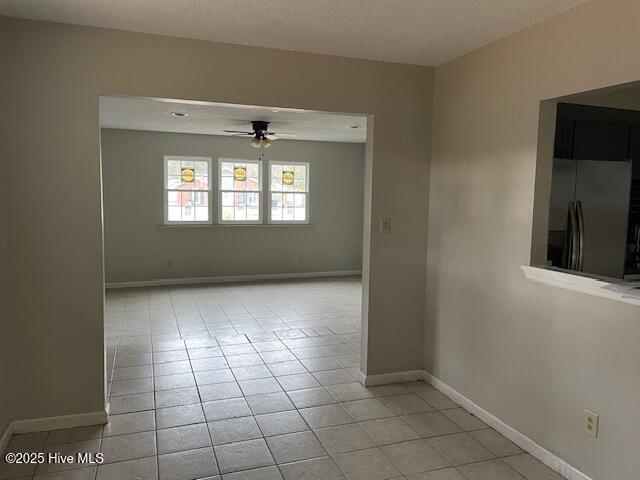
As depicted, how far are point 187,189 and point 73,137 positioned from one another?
475cm

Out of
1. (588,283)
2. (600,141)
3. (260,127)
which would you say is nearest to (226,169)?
(260,127)

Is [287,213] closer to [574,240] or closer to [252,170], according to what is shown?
[252,170]

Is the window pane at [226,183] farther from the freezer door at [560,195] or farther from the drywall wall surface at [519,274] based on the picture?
the freezer door at [560,195]

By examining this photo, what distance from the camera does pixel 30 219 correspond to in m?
2.71

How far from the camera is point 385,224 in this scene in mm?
3475

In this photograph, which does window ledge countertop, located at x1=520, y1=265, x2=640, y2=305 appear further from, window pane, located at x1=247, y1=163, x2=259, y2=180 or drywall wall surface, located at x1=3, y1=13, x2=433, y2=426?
window pane, located at x1=247, y1=163, x2=259, y2=180

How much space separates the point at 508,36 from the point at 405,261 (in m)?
1.64

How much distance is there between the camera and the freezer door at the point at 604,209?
10.3ft

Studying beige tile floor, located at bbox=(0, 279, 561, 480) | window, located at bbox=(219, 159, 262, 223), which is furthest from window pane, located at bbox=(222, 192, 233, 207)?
beige tile floor, located at bbox=(0, 279, 561, 480)

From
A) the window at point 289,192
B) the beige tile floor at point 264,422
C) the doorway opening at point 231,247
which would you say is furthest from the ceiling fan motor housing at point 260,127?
the beige tile floor at point 264,422

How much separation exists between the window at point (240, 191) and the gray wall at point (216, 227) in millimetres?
138

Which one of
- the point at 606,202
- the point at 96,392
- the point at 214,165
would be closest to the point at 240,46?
the point at 96,392

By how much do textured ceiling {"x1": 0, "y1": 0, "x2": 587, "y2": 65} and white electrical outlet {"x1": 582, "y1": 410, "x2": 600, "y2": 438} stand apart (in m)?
1.98

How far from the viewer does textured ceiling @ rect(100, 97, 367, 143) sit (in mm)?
4969
